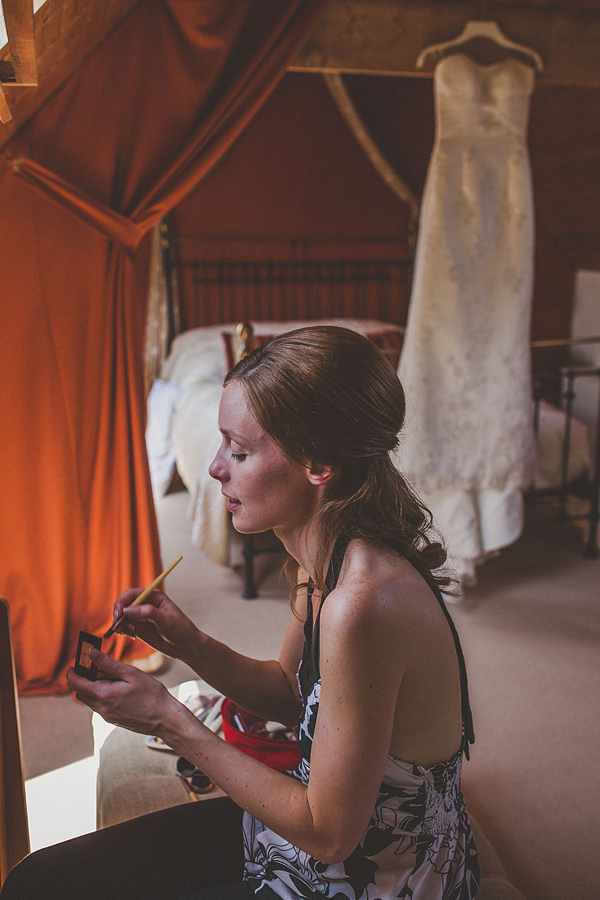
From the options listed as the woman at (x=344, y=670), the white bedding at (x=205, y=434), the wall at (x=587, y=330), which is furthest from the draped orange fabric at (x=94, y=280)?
the wall at (x=587, y=330)

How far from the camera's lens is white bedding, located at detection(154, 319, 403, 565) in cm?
308

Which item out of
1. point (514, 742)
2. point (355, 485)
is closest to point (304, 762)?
point (355, 485)

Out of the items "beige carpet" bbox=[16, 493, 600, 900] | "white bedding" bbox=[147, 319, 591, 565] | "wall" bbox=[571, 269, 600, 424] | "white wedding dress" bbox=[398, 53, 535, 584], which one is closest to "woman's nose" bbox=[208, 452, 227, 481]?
"beige carpet" bbox=[16, 493, 600, 900]

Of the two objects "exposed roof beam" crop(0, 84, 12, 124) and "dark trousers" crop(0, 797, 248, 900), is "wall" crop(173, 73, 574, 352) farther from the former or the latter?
"dark trousers" crop(0, 797, 248, 900)

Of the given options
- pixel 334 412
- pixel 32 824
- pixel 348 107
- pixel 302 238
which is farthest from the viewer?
pixel 302 238

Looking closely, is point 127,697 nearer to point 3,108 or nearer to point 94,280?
point 3,108

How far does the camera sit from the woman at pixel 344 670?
0.88 metres

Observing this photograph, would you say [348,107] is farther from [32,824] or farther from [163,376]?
[32,824]

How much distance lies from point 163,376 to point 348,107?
1784 mm

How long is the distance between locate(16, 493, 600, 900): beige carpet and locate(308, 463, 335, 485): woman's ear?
118 cm

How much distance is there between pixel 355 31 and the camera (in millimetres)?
2545

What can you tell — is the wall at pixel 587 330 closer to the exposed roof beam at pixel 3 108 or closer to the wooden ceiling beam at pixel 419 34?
the wooden ceiling beam at pixel 419 34

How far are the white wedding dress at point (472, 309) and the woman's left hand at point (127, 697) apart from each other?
177 centimetres

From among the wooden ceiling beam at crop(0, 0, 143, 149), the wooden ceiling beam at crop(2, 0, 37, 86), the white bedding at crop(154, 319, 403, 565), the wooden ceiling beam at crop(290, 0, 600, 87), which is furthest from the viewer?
the white bedding at crop(154, 319, 403, 565)
